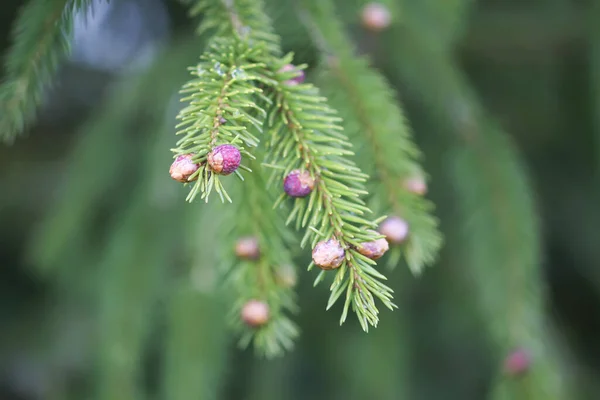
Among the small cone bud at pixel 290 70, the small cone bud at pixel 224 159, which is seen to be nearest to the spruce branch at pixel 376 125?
the small cone bud at pixel 290 70

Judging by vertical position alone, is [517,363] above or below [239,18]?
below

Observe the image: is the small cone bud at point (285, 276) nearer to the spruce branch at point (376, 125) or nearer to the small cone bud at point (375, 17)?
the spruce branch at point (376, 125)

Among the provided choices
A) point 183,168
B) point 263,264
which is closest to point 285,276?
point 263,264

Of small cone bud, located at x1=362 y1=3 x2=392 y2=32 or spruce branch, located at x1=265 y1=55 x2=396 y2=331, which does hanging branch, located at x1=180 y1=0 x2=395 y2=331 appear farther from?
small cone bud, located at x1=362 y1=3 x2=392 y2=32

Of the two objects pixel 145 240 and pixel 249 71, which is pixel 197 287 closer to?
pixel 145 240

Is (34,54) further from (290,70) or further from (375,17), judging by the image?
(375,17)

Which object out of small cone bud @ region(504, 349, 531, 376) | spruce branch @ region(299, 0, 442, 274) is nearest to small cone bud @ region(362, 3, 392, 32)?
spruce branch @ region(299, 0, 442, 274)

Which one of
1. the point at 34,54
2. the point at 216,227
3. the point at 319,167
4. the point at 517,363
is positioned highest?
the point at 34,54
